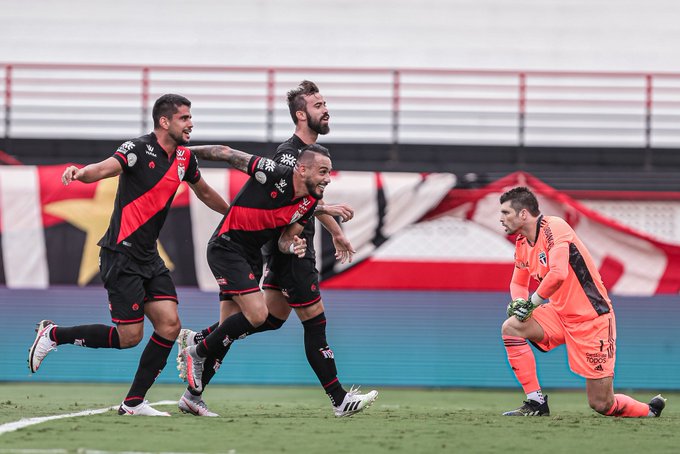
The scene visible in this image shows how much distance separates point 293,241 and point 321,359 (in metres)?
0.92

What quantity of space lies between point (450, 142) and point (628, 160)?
98.5 inches

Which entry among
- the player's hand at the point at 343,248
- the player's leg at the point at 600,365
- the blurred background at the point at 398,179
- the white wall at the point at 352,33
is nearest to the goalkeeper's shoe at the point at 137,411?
the player's hand at the point at 343,248

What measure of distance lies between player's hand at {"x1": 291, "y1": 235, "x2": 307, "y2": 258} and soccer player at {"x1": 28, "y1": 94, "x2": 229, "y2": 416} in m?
0.99

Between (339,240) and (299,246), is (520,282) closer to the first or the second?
(339,240)

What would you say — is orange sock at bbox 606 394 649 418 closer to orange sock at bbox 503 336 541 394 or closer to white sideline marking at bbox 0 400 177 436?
orange sock at bbox 503 336 541 394

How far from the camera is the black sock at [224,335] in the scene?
7.02 m

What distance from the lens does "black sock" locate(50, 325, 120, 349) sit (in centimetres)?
692

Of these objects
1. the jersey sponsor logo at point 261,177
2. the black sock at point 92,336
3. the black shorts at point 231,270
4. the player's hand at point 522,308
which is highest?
the jersey sponsor logo at point 261,177

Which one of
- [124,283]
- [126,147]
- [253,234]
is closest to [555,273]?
[253,234]

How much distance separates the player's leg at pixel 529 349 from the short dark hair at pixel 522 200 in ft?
2.80

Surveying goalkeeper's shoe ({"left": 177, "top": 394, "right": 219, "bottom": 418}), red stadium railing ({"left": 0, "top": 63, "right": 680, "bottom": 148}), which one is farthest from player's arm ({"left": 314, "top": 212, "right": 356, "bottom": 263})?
red stadium railing ({"left": 0, "top": 63, "right": 680, "bottom": 148})

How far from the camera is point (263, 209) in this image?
7.00 m

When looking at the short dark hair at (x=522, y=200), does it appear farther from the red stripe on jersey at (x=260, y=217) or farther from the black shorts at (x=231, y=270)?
the black shorts at (x=231, y=270)

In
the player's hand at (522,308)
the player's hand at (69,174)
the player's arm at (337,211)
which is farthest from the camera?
the player's hand at (522,308)
